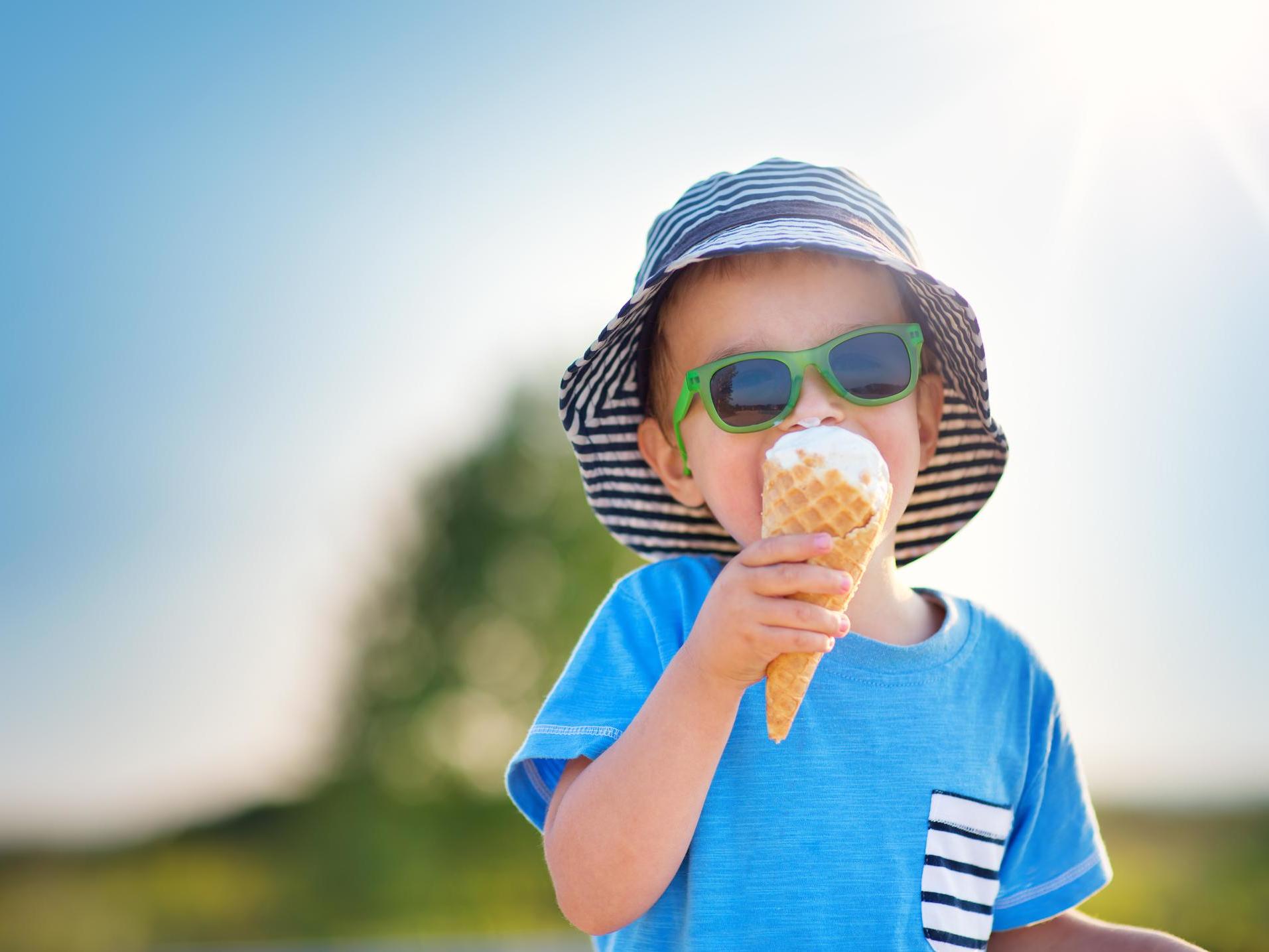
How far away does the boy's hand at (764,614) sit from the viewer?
184cm

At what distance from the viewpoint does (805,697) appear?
241 cm

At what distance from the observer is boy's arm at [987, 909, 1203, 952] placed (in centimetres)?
254

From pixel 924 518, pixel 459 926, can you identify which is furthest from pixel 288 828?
pixel 924 518

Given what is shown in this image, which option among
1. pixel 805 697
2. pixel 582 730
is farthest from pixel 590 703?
pixel 805 697

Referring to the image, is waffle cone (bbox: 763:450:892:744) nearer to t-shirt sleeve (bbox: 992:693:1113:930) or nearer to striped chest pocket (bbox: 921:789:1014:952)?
striped chest pocket (bbox: 921:789:1014:952)

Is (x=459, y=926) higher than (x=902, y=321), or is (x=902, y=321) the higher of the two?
(x=902, y=321)

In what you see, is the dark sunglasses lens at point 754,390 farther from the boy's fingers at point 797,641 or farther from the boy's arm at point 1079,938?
the boy's arm at point 1079,938

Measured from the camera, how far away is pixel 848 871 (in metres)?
2.29

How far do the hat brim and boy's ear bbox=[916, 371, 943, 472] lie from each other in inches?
1.5

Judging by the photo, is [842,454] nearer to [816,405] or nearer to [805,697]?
[816,405]

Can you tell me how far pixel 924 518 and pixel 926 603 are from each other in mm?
324

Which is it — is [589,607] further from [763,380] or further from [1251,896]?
[763,380]

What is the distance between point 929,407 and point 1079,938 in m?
1.33

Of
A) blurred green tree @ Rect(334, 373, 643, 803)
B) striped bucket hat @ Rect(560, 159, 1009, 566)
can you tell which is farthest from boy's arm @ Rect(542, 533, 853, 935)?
blurred green tree @ Rect(334, 373, 643, 803)
